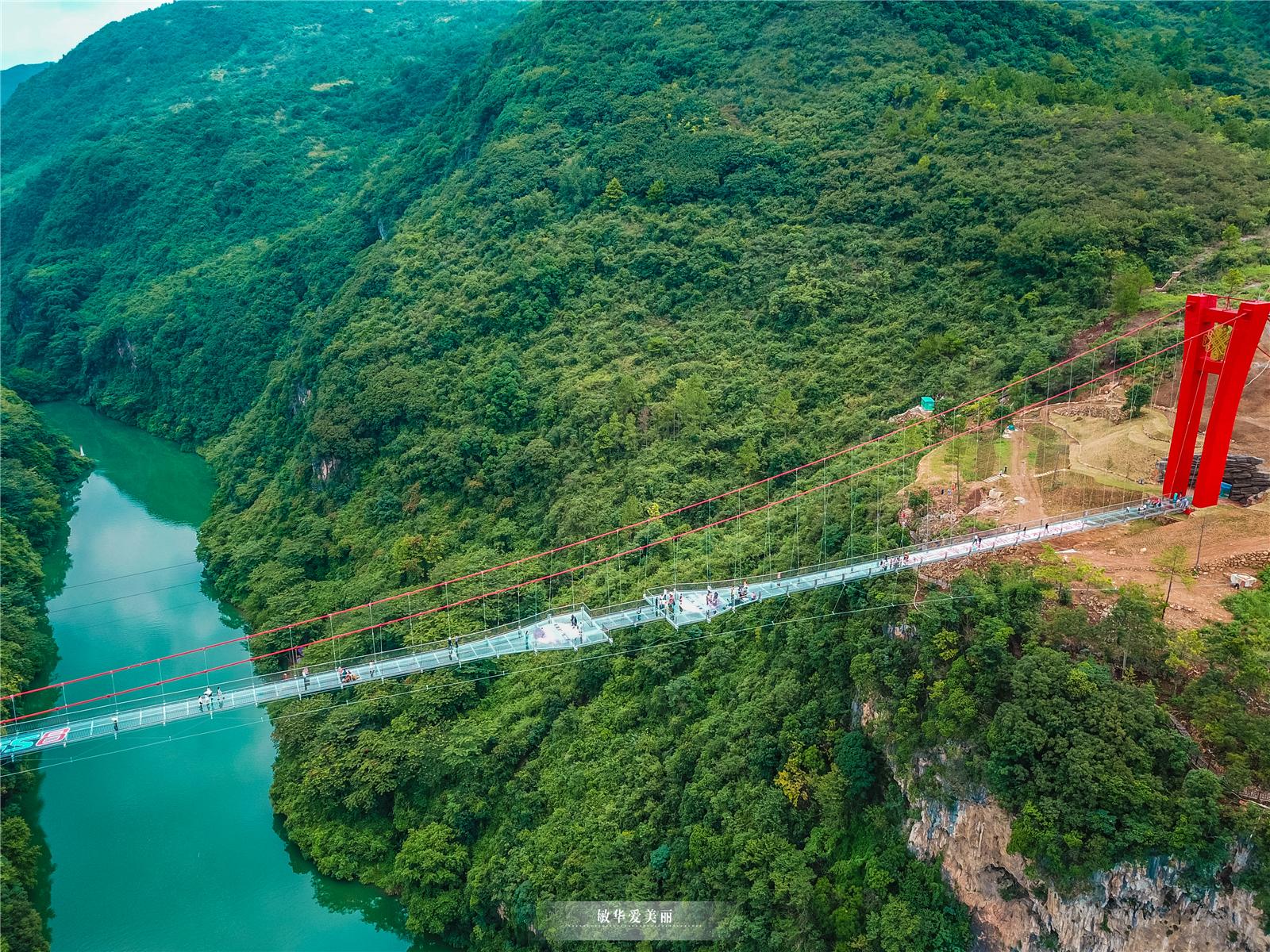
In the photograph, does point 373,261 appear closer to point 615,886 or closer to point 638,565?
point 638,565

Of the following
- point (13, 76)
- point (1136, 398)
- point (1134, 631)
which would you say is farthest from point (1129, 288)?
point (13, 76)

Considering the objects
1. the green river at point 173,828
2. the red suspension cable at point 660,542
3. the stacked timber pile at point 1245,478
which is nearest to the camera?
the stacked timber pile at point 1245,478

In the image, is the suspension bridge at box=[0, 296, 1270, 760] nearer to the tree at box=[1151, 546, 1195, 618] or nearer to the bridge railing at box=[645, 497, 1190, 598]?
the bridge railing at box=[645, 497, 1190, 598]

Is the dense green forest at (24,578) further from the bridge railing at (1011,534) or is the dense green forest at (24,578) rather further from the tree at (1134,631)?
the tree at (1134,631)

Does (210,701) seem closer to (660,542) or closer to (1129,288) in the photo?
(660,542)

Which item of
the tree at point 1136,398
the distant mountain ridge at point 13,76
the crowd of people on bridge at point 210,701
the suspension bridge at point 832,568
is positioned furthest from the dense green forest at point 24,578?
the distant mountain ridge at point 13,76
